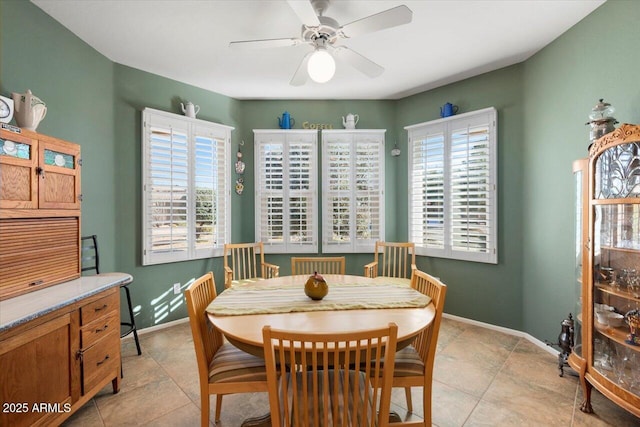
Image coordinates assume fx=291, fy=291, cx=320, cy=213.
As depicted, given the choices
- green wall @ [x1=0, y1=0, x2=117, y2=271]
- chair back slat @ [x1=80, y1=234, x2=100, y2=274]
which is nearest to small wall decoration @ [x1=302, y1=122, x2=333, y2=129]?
green wall @ [x1=0, y1=0, x2=117, y2=271]

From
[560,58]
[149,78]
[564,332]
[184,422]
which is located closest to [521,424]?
[564,332]

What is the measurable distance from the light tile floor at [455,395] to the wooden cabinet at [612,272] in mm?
246

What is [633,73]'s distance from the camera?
77.2 inches

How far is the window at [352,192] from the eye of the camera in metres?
3.86

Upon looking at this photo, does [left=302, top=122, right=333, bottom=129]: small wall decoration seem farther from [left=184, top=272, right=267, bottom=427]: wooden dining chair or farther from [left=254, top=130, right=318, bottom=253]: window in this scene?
[left=184, top=272, right=267, bottom=427]: wooden dining chair

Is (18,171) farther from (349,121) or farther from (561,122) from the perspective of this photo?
(561,122)

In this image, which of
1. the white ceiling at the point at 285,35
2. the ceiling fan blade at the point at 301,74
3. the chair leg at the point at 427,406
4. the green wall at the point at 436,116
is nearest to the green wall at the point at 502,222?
the green wall at the point at 436,116

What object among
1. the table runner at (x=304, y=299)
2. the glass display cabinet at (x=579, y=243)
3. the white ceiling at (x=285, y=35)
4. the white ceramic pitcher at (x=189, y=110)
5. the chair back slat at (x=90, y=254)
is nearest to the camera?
the table runner at (x=304, y=299)

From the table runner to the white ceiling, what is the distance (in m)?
2.05

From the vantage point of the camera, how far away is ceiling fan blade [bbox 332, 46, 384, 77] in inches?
84.5

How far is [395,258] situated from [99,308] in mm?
2998

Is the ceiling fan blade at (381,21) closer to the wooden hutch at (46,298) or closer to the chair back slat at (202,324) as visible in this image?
the chair back slat at (202,324)

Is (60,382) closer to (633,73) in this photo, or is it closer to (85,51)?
(85,51)

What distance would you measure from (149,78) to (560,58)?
4007mm
